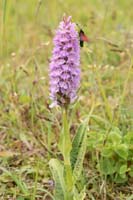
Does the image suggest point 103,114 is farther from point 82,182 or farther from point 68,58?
point 68,58

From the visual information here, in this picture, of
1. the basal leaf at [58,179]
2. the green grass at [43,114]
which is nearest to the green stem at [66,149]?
the basal leaf at [58,179]

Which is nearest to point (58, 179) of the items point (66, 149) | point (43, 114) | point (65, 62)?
point (66, 149)

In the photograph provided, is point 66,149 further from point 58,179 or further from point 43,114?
point 43,114

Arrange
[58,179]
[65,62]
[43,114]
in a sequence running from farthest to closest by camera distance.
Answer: [43,114] < [58,179] < [65,62]

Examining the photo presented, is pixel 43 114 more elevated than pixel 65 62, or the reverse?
pixel 65 62

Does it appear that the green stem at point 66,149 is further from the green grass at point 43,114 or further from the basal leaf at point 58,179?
the green grass at point 43,114

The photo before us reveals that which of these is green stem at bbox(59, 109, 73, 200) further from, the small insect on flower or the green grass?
the green grass

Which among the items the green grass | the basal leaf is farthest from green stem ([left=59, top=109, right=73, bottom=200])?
the green grass

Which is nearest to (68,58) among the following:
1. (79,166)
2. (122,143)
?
(79,166)
